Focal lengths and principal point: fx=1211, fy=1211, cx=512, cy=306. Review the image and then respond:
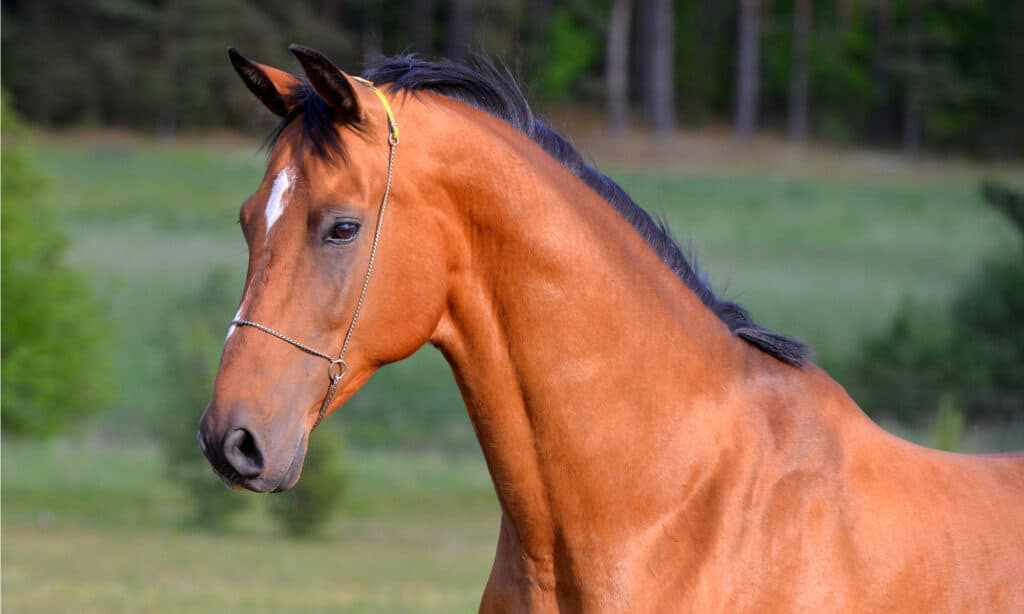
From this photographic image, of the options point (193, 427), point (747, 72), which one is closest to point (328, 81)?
point (193, 427)

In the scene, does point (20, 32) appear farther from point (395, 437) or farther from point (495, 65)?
point (495, 65)

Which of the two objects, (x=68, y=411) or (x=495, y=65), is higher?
(x=495, y=65)

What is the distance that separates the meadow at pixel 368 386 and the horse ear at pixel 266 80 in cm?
105

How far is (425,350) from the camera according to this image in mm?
30484

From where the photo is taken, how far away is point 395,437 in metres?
24.6

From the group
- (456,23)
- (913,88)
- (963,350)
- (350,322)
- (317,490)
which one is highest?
(350,322)

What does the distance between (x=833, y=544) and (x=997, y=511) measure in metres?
0.62

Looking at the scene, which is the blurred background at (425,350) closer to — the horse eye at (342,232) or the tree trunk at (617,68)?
the tree trunk at (617,68)

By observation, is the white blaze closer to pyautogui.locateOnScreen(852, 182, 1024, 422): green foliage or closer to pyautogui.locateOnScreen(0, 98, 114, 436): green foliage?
pyautogui.locateOnScreen(0, 98, 114, 436): green foliage

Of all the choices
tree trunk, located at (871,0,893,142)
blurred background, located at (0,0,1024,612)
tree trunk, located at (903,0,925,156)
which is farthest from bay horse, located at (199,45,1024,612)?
tree trunk, located at (871,0,893,142)

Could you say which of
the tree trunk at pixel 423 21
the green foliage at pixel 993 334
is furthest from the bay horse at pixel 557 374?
the tree trunk at pixel 423 21

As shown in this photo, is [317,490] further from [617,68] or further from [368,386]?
[617,68]

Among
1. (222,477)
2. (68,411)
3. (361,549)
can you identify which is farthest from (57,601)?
(68,411)

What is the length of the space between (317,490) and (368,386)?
11023 millimetres
